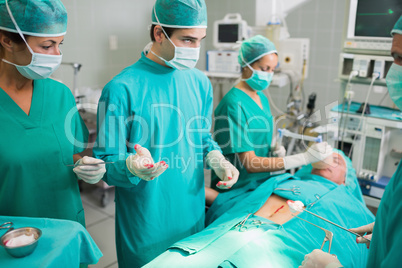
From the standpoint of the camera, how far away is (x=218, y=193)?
6.66 ft

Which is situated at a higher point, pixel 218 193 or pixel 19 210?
pixel 19 210

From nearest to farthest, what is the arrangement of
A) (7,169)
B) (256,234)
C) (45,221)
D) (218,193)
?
(45,221) < (7,169) < (256,234) < (218,193)

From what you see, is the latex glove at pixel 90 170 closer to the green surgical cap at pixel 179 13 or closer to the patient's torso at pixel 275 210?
the green surgical cap at pixel 179 13

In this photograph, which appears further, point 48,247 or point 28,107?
point 28,107

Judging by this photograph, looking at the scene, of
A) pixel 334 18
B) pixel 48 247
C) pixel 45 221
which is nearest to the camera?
pixel 48 247

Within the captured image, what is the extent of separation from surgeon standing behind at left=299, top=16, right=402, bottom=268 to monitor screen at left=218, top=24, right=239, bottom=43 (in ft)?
7.93

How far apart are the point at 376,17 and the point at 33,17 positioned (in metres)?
2.07

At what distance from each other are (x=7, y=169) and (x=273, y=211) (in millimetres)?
1201

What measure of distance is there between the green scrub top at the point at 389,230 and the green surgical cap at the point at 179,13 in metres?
0.91

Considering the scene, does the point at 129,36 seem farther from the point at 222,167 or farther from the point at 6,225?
the point at 6,225

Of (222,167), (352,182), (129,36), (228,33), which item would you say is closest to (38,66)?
(222,167)

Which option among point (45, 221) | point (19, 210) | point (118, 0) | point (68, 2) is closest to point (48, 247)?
point (45, 221)

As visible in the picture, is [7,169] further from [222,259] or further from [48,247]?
[222,259]

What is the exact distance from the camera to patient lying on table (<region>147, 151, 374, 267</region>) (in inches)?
50.9
